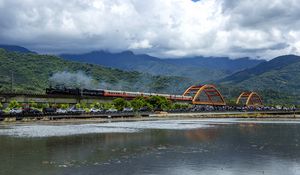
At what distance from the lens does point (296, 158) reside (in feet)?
117

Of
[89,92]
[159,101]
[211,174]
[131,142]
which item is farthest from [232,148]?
[159,101]

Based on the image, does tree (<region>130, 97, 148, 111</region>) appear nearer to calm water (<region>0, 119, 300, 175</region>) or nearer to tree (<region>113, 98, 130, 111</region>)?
tree (<region>113, 98, 130, 111</region>)

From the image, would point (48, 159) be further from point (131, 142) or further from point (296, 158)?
point (296, 158)

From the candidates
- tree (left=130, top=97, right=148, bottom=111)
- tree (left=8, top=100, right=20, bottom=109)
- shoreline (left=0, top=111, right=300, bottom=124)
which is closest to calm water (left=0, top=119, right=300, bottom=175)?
shoreline (left=0, top=111, right=300, bottom=124)

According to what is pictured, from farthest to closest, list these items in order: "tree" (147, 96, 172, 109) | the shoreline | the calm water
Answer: "tree" (147, 96, 172, 109)
the shoreline
the calm water

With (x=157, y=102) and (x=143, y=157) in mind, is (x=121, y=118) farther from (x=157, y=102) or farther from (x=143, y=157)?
(x=143, y=157)

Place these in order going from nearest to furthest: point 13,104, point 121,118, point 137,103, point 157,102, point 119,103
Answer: point 13,104
point 121,118
point 119,103
point 137,103
point 157,102

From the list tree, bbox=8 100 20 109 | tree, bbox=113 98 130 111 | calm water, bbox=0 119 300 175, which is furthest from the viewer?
Result: tree, bbox=113 98 130 111

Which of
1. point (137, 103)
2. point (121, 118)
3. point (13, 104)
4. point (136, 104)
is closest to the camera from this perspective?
point (13, 104)

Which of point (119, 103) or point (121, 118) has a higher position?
point (119, 103)

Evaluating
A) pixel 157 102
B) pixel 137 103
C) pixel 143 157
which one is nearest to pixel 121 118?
pixel 137 103

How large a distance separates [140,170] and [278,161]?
1211 centimetres

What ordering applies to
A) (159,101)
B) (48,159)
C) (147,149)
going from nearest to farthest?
(48,159) → (147,149) → (159,101)

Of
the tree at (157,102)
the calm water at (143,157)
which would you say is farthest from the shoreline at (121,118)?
the calm water at (143,157)
